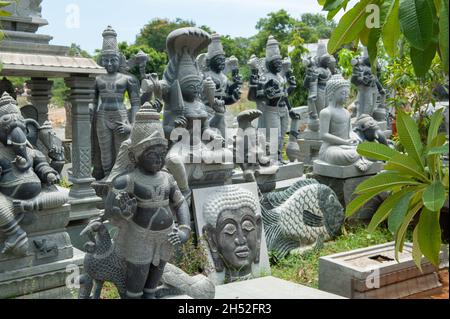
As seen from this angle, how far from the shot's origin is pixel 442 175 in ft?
5.50

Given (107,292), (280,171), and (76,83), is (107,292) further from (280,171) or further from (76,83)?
(280,171)

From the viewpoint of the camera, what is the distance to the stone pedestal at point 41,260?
13.3ft

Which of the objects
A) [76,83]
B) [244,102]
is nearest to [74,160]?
[76,83]

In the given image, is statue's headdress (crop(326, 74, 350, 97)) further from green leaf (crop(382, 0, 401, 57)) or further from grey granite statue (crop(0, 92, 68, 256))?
green leaf (crop(382, 0, 401, 57))

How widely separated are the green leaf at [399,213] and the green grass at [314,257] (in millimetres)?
3724

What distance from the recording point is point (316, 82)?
1129 centimetres

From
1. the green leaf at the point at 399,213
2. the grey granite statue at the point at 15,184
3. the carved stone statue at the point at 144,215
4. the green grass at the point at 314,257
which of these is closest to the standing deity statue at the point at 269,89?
the green grass at the point at 314,257

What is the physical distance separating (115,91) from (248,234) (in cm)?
283

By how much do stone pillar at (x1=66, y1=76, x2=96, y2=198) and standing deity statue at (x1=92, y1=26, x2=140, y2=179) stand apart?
0.62 metres

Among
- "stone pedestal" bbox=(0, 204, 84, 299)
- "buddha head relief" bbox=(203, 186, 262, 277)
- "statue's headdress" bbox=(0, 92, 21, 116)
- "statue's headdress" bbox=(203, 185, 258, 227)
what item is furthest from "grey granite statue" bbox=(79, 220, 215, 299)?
"statue's headdress" bbox=(203, 185, 258, 227)

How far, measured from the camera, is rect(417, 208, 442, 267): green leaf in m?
1.73

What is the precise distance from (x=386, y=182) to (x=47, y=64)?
473cm

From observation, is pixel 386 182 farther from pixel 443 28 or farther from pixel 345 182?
pixel 345 182

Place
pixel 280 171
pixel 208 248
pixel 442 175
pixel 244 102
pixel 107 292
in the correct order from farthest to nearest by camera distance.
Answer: pixel 244 102 → pixel 280 171 → pixel 208 248 → pixel 107 292 → pixel 442 175
